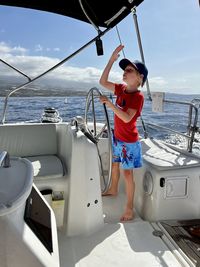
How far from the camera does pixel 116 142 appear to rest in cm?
205

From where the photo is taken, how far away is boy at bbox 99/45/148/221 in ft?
6.20

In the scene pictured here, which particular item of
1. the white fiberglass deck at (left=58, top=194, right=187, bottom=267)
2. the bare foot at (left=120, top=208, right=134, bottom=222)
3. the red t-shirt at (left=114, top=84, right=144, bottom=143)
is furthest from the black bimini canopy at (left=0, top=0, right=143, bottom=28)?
the white fiberglass deck at (left=58, top=194, right=187, bottom=267)

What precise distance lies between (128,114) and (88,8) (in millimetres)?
1126

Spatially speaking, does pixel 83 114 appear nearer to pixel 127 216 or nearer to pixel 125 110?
pixel 125 110

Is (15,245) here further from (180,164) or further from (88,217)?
(180,164)

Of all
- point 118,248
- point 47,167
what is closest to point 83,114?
point 47,167

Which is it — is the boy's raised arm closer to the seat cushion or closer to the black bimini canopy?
the black bimini canopy

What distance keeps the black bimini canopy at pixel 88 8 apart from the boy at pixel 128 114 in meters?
0.47

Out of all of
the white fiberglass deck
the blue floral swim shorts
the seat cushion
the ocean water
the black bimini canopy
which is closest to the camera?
the white fiberglass deck

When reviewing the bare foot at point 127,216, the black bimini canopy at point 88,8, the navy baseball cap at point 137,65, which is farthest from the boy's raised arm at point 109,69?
the bare foot at point 127,216

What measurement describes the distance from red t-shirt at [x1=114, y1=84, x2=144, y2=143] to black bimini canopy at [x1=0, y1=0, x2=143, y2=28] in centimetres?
72

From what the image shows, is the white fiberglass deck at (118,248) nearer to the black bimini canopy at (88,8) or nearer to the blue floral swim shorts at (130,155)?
the blue floral swim shorts at (130,155)

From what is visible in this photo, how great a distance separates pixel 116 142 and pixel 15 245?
1397 mm

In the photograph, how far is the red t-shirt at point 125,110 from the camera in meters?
1.88
